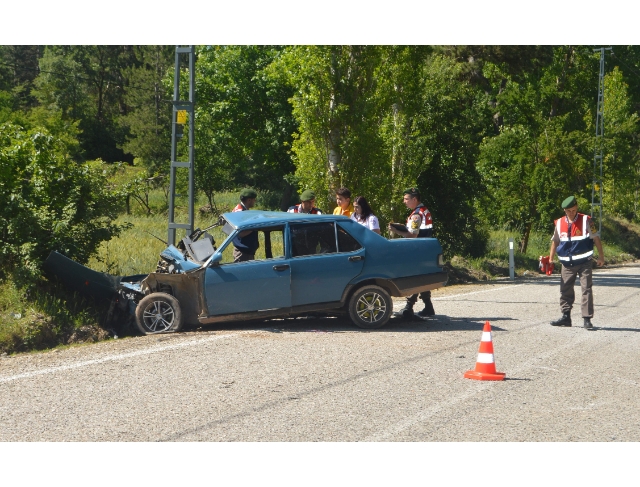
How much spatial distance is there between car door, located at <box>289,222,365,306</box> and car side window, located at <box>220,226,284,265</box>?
18cm

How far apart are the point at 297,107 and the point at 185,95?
3230 cm

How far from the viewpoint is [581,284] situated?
1196 cm

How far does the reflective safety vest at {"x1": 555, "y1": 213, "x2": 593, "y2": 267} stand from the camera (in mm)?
11867

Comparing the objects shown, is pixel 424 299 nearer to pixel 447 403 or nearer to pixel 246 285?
pixel 246 285

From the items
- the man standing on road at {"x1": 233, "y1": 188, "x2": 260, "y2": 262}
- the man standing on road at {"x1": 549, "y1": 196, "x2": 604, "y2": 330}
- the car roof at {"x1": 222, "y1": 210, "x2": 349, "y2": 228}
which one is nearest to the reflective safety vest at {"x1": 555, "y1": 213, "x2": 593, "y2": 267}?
the man standing on road at {"x1": 549, "y1": 196, "x2": 604, "y2": 330}

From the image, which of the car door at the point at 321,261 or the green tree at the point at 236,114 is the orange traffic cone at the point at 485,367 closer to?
the car door at the point at 321,261

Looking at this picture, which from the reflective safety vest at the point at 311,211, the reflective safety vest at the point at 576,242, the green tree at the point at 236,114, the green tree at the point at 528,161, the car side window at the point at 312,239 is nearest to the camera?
the car side window at the point at 312,239

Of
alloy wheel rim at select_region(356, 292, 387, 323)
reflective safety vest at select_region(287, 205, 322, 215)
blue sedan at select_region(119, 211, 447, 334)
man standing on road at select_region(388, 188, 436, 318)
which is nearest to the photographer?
blue sedan at select_region(119, 211, 447, 334)

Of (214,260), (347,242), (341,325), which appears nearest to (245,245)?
(214,260)

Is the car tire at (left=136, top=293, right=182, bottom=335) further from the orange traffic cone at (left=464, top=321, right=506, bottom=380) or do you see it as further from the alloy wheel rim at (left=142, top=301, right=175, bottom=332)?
the orange traffic cone at (left=464, top=321, right=506, bottom=380)

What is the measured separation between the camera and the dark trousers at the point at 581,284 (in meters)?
11.9

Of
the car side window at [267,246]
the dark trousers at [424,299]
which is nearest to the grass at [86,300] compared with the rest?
the car side window at [267,246]

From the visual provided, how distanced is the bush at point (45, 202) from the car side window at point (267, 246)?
A: 9.26ft

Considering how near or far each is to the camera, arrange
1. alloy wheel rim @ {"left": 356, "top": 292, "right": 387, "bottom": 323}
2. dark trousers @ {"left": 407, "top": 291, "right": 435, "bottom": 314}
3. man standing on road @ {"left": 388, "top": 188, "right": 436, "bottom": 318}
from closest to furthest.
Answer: alloy wheel rim @ {"left": 356, "top": 292, "right": 387, "bottom": 323}, man standing on road @ {"left": 388, "top": 188, "right": 436, "bottom": 318}, dark trousers @ {"left": 407, "top": 291, "right": 435, "bottom": 314}
